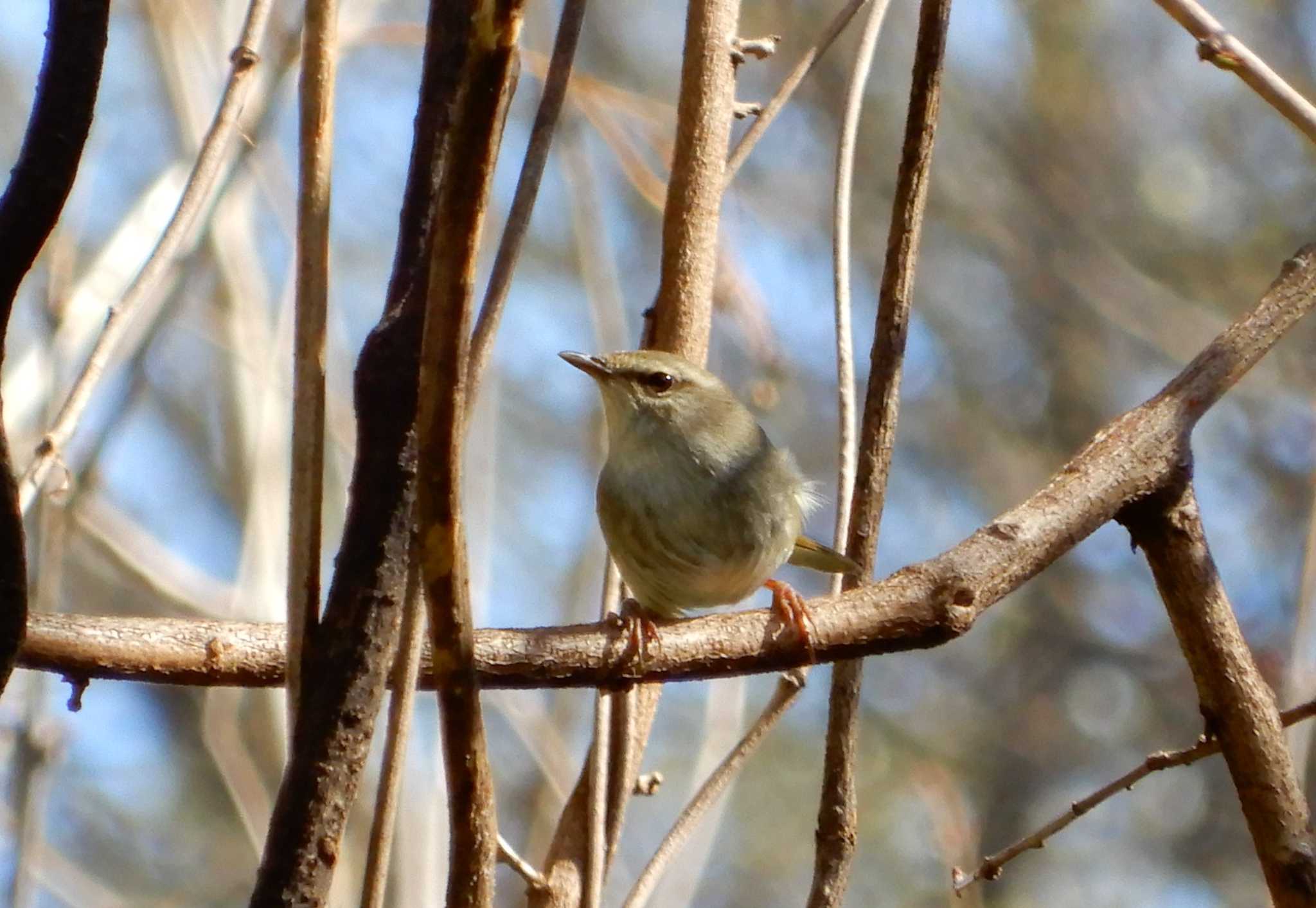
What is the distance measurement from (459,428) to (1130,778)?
135cm

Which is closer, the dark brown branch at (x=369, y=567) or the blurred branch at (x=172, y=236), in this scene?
the dark brown branch at (x=369, y=567)

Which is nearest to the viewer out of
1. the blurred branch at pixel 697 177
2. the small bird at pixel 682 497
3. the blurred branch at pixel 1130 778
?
the blurred branch at pixel 1130 778

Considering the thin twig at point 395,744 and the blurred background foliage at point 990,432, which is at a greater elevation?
the blurred background foliage at point 990,432

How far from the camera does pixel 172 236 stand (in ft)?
5.61

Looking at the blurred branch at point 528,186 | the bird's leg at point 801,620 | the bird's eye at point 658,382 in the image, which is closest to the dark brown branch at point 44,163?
the blurred branch at point 528,186

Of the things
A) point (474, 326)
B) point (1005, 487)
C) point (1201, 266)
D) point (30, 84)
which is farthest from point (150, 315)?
point (1201, 266)

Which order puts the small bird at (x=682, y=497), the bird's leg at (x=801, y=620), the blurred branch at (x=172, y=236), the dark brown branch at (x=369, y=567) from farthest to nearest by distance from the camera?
the small bird at (x=682, y=497)
the bird's leg at (x=801, y=620)
the blurred branch at (x=172, y=236)
the dark brown branch at (x=369, y=567)

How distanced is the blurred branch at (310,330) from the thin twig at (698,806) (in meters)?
0.80

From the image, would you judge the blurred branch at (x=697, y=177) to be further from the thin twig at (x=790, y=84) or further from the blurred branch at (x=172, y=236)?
the blurred branch at (x=172, y=236)

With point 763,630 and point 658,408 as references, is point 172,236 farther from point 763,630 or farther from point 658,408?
point 658,408

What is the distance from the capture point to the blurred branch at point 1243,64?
2051 mm

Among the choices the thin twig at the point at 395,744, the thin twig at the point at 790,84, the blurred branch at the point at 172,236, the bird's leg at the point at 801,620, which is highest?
the thin twig at the point at 790,84

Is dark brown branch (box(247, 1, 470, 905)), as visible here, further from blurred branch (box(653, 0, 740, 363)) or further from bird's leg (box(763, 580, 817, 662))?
blurred branch (box(653, 0, 740, 363))

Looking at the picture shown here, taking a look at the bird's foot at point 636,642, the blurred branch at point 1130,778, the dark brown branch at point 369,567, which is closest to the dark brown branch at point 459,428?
the dark brown branch at point 369,567
